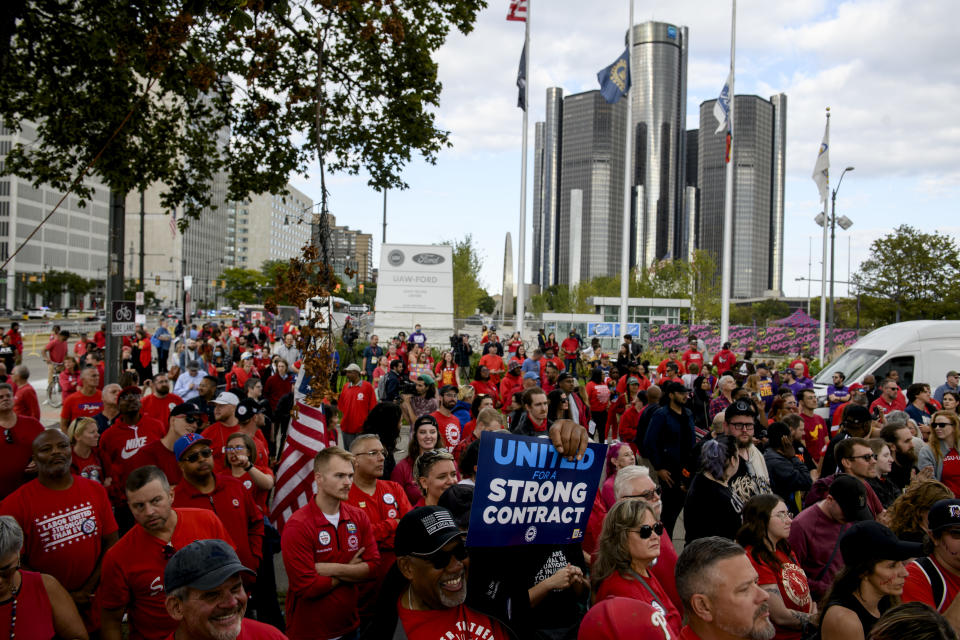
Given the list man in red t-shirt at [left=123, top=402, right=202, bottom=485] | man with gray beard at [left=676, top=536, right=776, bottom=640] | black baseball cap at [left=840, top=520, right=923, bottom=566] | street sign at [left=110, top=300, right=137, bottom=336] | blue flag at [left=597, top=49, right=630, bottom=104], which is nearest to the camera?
man with gray beard at [left=676, top=536, right=776, bottom=640]

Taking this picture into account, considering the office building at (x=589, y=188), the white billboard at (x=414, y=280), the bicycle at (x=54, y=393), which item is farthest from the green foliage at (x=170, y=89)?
the office building at (x=589, y=188)

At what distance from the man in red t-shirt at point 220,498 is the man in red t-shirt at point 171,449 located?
119 cm

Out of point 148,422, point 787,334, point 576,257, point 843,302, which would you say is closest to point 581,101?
point 576,257

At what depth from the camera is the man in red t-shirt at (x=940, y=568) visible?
3504 millimetres

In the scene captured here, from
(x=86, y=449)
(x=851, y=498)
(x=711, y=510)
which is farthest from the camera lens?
(x=86, y=449)

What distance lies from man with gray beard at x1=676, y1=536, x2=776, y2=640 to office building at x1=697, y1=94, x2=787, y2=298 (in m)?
122

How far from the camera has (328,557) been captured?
13.0ft

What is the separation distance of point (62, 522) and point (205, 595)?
8.20 feet

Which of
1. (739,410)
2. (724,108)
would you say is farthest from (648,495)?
(724,108)

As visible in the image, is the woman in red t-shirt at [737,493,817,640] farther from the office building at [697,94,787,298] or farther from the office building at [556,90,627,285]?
the office building at [556,90,627,285]

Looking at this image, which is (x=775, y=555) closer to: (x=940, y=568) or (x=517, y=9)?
(x=940, y=568)

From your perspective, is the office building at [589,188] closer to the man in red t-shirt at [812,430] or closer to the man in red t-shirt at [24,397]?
the man in red t-shirt at [812,430]

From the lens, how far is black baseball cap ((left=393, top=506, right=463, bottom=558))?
2.82m

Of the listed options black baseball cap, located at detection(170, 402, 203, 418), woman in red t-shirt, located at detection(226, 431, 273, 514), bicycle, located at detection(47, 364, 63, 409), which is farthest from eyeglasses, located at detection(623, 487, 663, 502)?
bicycle, located at detection(47, 364, 63, 409)
